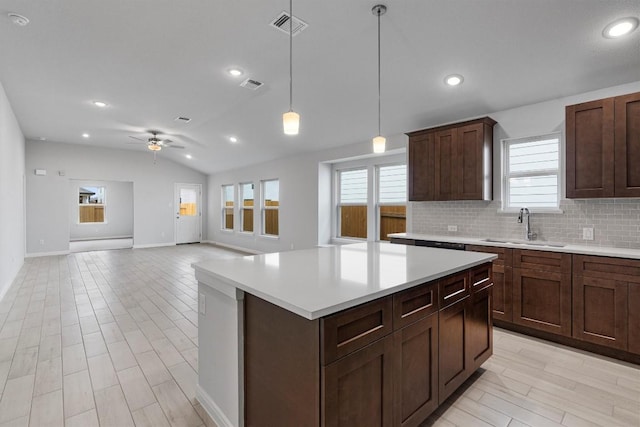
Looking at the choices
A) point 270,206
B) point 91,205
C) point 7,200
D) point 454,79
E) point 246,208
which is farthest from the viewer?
point 91,205

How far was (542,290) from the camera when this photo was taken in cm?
296

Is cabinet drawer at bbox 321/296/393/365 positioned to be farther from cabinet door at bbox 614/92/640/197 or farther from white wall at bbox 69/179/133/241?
white wall at bbox 69/179/133/241

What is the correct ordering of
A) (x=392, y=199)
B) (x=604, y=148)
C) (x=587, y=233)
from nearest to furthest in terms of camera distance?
(x=604, y=148) < (x=587, y=233) < (x=392, y=199)

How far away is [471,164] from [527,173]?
0.65m

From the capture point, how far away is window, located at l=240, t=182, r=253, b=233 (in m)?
8.74

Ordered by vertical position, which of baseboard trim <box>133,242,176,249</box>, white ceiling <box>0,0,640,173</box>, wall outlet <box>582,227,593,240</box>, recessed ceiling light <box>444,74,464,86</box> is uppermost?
white ceiling <box>0,0,640,173</box>

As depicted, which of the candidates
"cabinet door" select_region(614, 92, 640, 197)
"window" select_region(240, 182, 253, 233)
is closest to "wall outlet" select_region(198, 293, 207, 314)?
"cabinet door" select_region(614, 92, 640, 197)

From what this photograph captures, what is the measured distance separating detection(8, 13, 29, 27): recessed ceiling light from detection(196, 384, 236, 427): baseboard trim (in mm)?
3520

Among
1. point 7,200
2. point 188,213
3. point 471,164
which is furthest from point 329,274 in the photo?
point 188,213

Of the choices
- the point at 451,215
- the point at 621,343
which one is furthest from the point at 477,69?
the point at 621,343

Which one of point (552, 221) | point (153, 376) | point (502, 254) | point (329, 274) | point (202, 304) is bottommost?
point (153, 376)

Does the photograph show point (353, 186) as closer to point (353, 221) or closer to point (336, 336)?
point (353, 221)

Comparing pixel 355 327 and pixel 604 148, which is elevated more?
pixel 604 148

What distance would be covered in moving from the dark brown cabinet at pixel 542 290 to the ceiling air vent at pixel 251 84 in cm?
357
